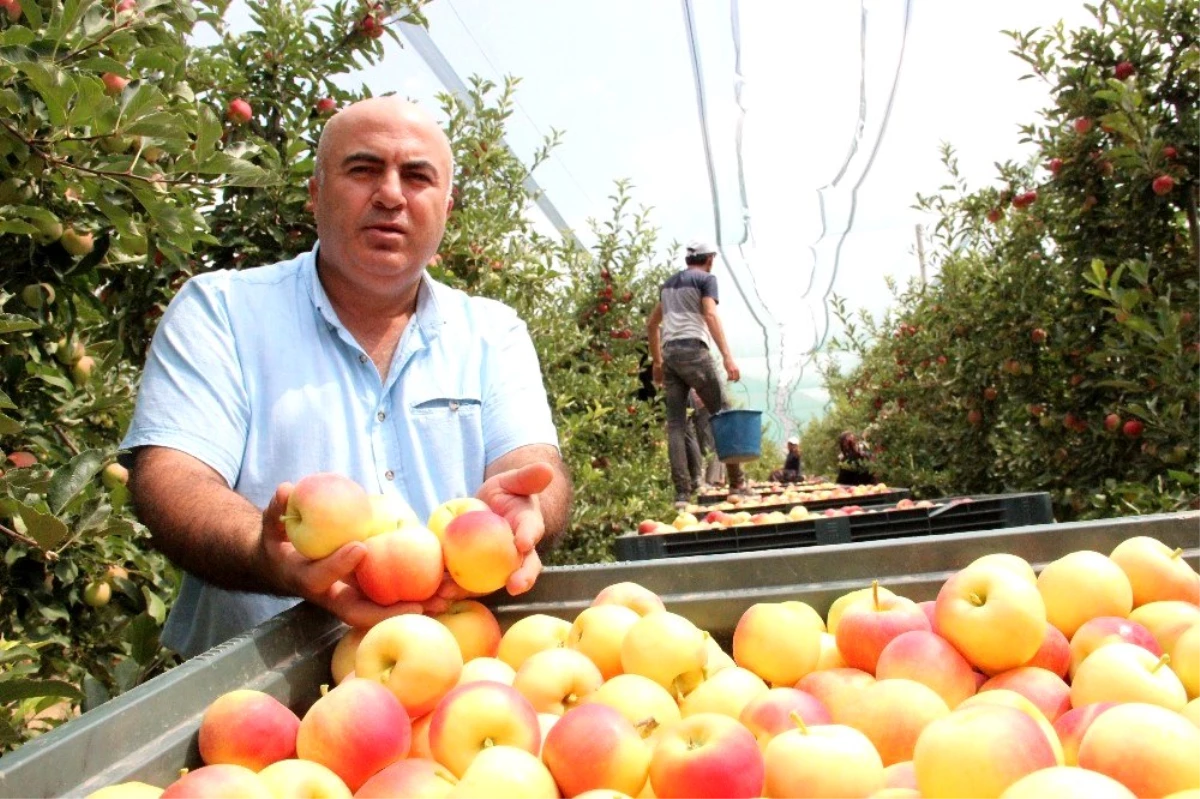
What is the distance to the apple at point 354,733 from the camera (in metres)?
A: 0.98

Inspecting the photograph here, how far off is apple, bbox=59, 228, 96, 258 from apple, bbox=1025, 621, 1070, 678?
6.48 feet

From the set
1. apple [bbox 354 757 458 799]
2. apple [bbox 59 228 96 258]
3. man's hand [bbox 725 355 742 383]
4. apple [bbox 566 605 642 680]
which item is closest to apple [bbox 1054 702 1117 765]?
apple [bbox 566 605 642 680]

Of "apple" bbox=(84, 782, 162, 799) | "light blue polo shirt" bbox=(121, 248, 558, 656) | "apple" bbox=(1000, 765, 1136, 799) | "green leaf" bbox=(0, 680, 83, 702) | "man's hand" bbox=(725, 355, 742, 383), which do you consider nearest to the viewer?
"apple" bbox=(1000, 765, 1136, 799)

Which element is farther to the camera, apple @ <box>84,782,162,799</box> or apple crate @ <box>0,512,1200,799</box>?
apple crate @ <box>0,512,1200,799</box>

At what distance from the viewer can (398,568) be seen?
1260 millimetres

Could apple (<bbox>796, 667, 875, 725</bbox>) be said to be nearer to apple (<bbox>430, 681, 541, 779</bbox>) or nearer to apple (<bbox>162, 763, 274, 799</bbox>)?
apple (<bbox>430, 681, 541, 779</bbox>)

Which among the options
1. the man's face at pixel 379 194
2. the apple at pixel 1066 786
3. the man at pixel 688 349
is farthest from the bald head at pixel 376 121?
the man at pixel 688 349

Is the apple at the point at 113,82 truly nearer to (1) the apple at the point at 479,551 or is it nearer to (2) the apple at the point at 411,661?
(1) the apple at the point at 479,551

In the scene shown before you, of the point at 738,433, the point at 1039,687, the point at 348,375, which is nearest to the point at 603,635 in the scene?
the point at 1039,687

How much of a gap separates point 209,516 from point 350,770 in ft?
2.25

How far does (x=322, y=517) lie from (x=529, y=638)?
0.33 m

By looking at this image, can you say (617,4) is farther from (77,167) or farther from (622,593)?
(622,593)

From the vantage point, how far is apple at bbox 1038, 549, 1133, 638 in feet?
4.03

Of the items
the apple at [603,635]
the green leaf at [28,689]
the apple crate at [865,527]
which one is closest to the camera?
the apple at [603,635]
